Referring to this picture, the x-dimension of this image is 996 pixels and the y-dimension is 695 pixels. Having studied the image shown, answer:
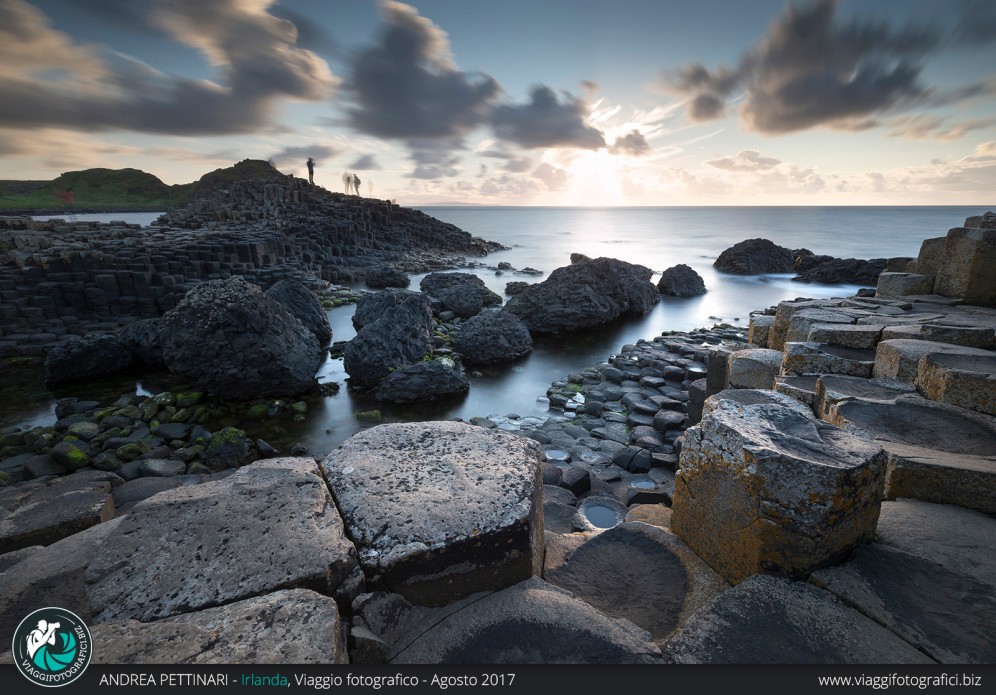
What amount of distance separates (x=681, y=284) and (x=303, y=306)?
17.6 m

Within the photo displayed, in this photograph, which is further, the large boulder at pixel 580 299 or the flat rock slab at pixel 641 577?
the large boulder at pixel 580 299

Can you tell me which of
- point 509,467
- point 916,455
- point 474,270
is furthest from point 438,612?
point 474,270

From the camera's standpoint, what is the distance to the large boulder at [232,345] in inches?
335

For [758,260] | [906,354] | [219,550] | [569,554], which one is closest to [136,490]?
[219,550]

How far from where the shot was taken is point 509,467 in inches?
99.4

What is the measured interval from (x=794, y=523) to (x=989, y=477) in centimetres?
141

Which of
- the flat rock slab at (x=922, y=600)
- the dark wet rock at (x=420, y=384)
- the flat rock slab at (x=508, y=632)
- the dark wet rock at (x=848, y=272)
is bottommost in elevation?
the dark wet rock at (x=420, y=384)

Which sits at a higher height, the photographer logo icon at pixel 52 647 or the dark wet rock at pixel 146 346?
the photographer logo icon at pixel 52 647

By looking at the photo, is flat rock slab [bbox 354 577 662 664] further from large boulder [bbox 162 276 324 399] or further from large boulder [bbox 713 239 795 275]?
large boulder [bbox 713 239 795 275]

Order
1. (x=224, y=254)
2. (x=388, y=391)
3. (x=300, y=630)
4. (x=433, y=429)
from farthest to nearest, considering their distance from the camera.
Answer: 1. (x=224, y=254)
2. (x=388, y=391)
3. (x=433, y=429)
4. (x=300, y=630)

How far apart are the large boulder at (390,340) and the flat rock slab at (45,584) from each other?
719cm

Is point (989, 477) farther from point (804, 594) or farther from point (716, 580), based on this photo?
point (716, 580)

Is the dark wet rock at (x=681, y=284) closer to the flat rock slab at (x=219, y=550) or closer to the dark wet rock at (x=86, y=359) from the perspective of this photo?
the dark wet rock at (x=86, y=359)

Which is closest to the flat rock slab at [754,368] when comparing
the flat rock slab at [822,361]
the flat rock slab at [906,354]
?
the flat rock slab at [822,361]
